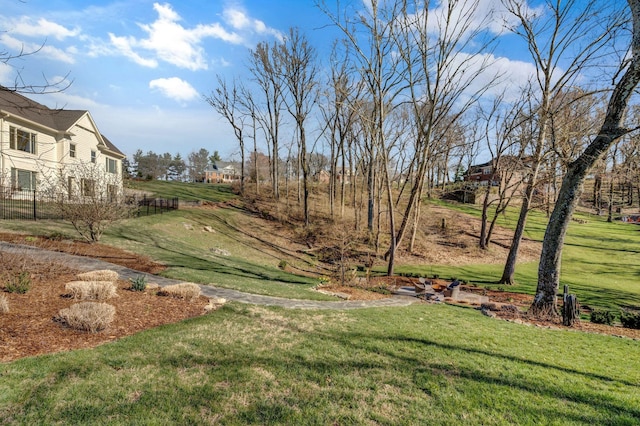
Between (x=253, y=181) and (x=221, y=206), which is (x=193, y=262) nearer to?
(x=221, y=206)

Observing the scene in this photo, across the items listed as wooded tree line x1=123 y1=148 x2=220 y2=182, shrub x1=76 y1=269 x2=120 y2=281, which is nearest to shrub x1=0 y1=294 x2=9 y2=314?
shrub x1=76 y1=269 x2=120 y2=281

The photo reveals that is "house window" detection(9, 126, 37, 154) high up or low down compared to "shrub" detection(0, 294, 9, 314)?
up

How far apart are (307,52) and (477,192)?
27.5m

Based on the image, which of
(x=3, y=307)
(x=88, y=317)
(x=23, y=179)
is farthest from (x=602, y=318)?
(x=23, y=179)

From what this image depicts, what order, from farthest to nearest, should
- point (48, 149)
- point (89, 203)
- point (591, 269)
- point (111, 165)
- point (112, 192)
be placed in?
point (111, 165) < point (48, 149) < point (591, 269) < point (112, 192) < point (89, 203)

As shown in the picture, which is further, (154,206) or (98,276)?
(154,206)

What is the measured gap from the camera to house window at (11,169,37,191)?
69.7 feet

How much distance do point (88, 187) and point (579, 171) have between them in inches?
713

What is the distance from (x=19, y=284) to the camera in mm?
6824

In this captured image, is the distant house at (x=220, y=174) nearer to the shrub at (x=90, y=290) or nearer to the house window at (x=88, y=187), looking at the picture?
the house window at (x=88, y=187)

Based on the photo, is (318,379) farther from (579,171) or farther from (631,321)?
(631,321)

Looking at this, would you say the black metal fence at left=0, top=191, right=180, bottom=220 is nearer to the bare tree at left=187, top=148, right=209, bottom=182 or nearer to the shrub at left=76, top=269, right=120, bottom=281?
the shrub at left=76, top=269, right=120, bottom=281

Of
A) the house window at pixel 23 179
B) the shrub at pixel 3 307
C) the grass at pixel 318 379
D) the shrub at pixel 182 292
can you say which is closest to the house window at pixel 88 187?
the shrub at pixel 182 292

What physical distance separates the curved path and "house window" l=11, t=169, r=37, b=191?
47.5 ft
